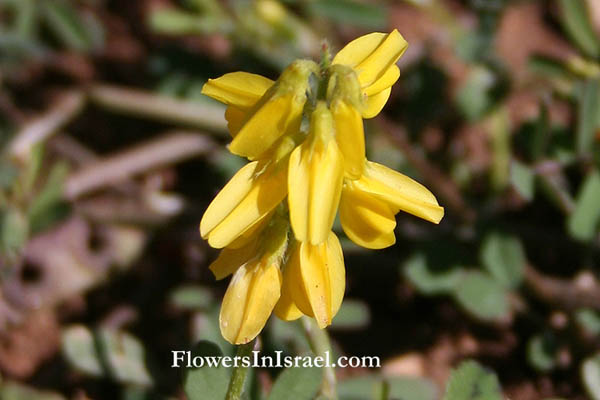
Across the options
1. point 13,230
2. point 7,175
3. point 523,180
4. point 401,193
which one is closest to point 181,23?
point 7,175

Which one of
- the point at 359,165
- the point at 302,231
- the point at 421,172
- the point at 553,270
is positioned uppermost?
the point at 421,172

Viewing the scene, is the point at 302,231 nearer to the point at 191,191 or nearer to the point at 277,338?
the point at 277,338

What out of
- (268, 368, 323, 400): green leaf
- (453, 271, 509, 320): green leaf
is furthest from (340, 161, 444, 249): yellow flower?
(453, 271, 509, 320): green leaf

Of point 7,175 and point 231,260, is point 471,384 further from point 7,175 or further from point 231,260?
point 7,175

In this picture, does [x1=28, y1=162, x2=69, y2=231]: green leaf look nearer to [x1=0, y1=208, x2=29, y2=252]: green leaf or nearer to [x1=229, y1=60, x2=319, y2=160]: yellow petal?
[x1=0, y1=208, x2=29, y2=252]: green leaf

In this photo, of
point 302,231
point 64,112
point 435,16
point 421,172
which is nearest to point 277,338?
point 421,172

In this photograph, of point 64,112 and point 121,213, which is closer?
point 121,213

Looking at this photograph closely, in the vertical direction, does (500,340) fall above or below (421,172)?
below
